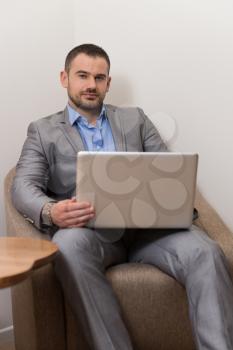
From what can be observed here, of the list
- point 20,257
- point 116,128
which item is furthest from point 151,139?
point 20,257

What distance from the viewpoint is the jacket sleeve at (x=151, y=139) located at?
1.80m

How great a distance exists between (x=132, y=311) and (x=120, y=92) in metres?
1.04

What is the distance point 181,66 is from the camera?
6.07 ft

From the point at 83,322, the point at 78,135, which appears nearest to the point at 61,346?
the point at 83,322

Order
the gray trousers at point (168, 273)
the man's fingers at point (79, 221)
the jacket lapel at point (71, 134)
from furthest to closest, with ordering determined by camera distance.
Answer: the jacket lapel at point (71, 134)
the man's fingers at point (79, 221)
the gray trousers at point (168, 273)

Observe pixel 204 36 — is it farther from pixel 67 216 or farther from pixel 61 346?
pixel 61 346

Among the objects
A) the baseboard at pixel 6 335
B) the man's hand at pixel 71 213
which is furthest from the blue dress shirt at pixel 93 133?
the baseboard at pixel 6 335

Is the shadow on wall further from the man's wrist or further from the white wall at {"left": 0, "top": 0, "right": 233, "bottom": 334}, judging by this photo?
the man's wrist

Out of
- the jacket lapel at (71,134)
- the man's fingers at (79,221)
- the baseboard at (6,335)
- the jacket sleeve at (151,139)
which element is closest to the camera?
the man's fingers at (79,221)

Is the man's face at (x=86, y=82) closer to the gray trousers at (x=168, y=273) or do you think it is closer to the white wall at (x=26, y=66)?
the white wall at (x=26, y=66)

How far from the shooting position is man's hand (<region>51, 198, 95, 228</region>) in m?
1.34

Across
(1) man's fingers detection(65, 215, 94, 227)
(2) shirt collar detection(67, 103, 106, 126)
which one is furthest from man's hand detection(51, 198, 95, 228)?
(2) shirt collar detection(67, 103, 106, 126)

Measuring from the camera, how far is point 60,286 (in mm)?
1357

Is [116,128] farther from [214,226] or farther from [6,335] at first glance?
[6,335]
